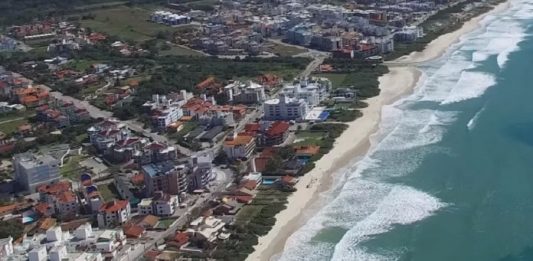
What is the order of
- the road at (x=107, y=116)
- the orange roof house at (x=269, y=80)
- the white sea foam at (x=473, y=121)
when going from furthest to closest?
the orange roof house at (x=269, y=80) → the road at (x=107, y=116) → the white sea foam at (x=473, y=121)

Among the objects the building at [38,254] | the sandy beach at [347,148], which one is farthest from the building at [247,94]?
the building at [38,254]

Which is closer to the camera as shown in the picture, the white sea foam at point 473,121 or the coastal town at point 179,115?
the coastal town at point 179,115

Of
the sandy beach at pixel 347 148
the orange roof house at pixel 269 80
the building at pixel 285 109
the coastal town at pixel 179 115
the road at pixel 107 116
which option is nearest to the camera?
the sandy beach at pixel 347 148

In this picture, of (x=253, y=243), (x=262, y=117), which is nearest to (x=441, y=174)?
(x=253, y=243)

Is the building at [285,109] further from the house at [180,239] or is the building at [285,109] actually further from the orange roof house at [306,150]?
the house at [180,239]

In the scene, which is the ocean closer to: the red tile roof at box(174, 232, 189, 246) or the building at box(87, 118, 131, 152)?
the red tile roof at box(174, 232, 189, 246)

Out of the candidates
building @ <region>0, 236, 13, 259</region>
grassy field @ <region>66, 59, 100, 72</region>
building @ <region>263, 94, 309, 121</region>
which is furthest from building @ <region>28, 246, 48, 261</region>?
grassy field @ <region>66, 59, 100, 72</region>
